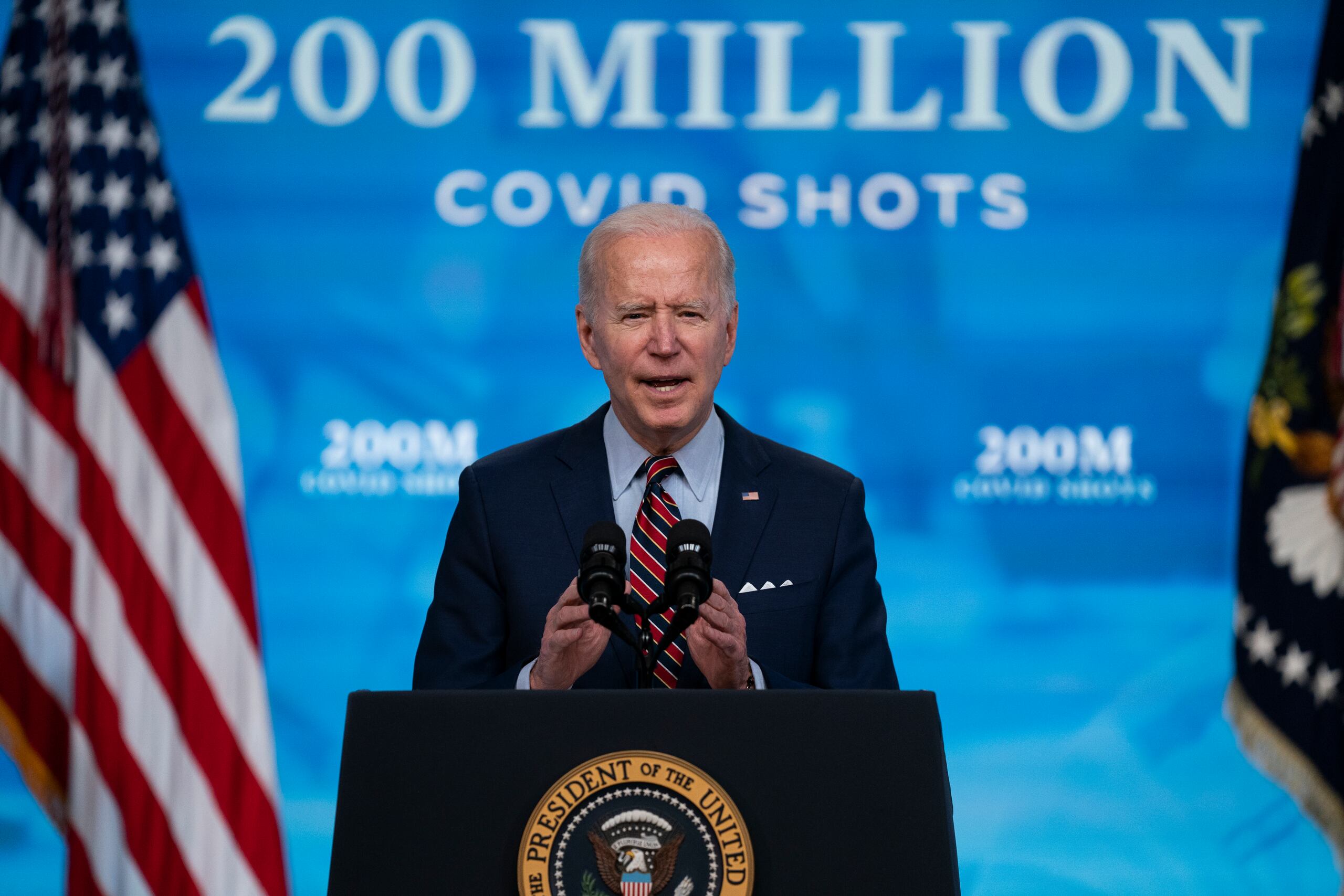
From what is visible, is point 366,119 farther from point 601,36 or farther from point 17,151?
point 17,151

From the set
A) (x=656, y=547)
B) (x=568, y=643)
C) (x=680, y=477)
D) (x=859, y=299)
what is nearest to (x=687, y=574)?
(x=568, y=643)

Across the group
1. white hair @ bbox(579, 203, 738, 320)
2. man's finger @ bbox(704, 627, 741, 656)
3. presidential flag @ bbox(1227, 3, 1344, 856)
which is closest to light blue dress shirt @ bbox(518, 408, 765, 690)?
white hair @ bbox(579, 203, 738, 320)

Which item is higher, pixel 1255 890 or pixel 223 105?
pixel 223 105

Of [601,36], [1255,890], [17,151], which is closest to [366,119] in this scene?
[601,36]

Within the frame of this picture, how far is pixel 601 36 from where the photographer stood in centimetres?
368

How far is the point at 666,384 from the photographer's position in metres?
1.94

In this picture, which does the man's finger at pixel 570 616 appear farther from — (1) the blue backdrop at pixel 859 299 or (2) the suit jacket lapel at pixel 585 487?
(1) the blue backdrop at pixel 859 299

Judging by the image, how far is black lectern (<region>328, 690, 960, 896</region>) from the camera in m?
1.24

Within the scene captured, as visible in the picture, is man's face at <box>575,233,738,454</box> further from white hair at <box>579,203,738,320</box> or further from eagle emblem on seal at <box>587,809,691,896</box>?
eagle emblem on seal at <box>587,809,691,896</box>

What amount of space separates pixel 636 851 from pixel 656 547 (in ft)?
2.48

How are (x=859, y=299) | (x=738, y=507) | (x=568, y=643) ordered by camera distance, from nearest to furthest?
(x=568, y=643)
(x=738, y=507)
(x=859, y=299)

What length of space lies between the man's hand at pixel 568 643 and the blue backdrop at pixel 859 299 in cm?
207

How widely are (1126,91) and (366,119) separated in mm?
2119

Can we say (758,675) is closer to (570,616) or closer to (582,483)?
(570,616)
